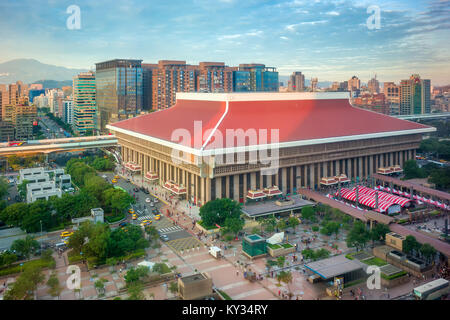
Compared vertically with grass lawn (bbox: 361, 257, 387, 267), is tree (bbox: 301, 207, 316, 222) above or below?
above

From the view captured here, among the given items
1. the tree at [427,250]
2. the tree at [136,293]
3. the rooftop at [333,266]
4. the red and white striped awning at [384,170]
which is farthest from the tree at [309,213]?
the red and white striped awning at [384,170]

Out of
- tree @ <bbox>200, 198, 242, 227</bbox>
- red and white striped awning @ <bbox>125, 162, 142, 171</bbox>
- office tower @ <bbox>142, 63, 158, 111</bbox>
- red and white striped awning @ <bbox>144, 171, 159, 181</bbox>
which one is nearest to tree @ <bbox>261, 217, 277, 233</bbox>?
tree @ <bbox>200, 198, 242, 227</bbox>

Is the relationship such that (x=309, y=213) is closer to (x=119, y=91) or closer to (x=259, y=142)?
(x=259, y=142)

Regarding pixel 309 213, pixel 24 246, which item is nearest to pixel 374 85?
pixel 309 213

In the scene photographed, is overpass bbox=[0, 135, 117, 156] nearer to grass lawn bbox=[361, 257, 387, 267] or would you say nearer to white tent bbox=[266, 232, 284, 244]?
white tent bbox=[266, 232, 284, 244]

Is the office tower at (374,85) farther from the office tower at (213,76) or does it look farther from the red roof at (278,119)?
the red roof at (278,119)
